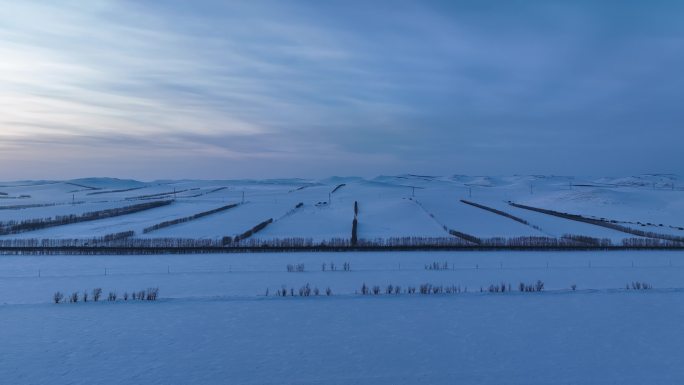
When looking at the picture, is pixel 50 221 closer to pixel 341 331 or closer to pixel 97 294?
pixel 97 294

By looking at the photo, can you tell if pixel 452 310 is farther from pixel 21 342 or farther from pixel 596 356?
pixel 21 342

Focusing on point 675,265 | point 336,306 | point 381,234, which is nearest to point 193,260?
point 336,306

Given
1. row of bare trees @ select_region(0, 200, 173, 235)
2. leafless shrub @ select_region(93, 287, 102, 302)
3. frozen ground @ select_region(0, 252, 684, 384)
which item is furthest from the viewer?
row of bare trees @ select_region(0, 200, 173, 235)

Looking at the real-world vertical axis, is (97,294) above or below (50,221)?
below

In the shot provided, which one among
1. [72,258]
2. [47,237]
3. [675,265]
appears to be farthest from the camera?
[47,237]

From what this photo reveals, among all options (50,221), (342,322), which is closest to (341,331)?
(342,322)

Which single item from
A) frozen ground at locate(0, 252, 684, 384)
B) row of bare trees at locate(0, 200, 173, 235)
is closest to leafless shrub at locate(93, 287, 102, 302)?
frozen ground at locate(0, 252, 684, 384)

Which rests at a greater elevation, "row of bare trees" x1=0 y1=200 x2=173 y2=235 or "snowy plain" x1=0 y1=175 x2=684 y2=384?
"row of bare trees" x1=0 y1=200 x2=173 y2=235

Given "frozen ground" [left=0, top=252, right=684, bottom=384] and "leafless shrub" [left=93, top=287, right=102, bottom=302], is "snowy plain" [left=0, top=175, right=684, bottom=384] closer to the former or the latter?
"frozen ground" [left=0, top=252, right=684, bottom=384]
